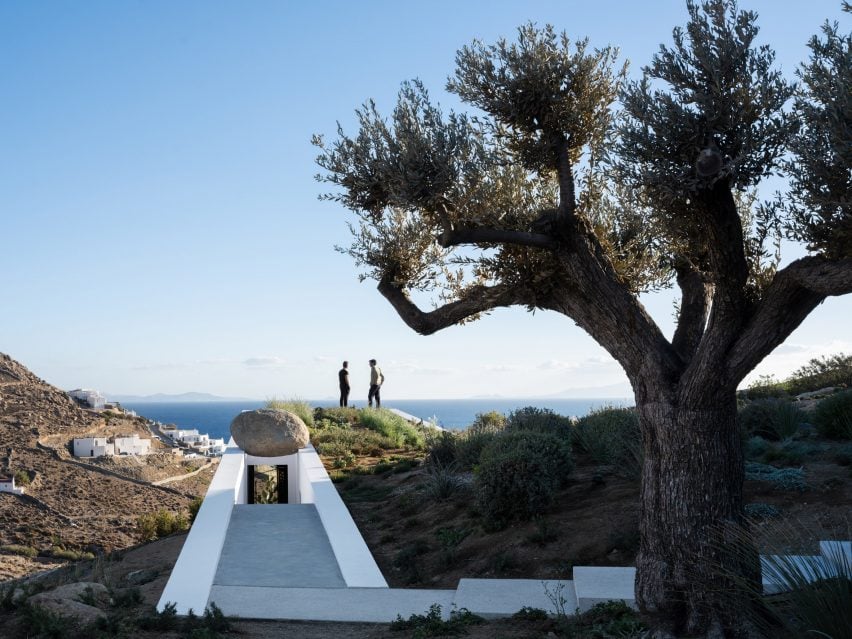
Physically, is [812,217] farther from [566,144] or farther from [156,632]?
[156,632]

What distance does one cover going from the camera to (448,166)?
6.54 m

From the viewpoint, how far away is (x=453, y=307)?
7340 mm

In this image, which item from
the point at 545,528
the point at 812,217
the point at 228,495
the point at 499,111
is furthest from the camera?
the point at 228,495

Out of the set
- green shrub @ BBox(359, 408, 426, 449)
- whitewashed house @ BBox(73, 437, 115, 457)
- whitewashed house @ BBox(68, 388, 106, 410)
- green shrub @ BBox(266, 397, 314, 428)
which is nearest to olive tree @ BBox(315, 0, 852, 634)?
green shrub @ BBox(359, 408, 426, 449)

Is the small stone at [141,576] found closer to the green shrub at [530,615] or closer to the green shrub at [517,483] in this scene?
the green shrub at [517,483]

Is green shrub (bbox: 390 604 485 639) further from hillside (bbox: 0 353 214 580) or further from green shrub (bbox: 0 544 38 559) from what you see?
green shrub (bbox: 0 544 38 559)

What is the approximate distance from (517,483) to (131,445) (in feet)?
123

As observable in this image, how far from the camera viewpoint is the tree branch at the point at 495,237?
21.1ft

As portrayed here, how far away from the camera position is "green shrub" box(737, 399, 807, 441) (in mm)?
12000

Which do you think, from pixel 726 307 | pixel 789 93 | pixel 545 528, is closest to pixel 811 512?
pixel 545 528

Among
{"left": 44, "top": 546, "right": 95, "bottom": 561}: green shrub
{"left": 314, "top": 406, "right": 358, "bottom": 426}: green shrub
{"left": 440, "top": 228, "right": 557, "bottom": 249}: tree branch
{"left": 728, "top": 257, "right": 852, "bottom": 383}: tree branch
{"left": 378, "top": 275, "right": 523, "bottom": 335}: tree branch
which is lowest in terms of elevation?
{"left": 44, "top": 546, "right": 95, "bottom": 561}: green shrub

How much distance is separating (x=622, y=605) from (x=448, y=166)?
3.91m

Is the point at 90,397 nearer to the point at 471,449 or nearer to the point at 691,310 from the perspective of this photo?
the point at 471,449

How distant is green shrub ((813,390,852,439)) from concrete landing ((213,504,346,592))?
7.76 meters
